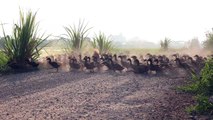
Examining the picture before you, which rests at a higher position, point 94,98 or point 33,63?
point 33,63

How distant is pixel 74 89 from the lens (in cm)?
770

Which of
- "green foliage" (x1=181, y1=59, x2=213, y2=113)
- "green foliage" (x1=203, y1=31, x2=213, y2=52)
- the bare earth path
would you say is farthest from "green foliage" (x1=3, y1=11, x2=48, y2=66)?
"green foliage" (x1=203, y1=31, x2=213, y2=52)

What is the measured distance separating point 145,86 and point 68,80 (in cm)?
231

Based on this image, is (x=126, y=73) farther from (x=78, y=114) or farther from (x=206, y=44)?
(x=206, y=44)

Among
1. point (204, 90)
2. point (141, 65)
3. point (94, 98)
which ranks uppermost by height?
point (141, 65)

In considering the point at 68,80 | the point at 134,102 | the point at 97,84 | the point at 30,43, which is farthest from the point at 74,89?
the point at 30,43

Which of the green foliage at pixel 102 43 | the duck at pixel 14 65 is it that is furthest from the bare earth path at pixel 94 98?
the green foliage at pixel 102 43

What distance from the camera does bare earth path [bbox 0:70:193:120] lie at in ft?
18.0

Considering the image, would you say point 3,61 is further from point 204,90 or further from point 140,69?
point 204,90

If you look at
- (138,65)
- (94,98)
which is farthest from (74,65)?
(94,98)

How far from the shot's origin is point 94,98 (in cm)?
664

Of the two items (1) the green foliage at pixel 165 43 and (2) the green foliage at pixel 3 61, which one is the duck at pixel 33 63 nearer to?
(2) the green foliage at pixel 3 61

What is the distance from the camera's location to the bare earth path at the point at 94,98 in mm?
5480

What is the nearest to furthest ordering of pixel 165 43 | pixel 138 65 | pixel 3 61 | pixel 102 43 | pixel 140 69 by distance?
pixel 140 69, pixel 138 65, pixel 3 61, pixel 102 43, pixel 165 43
